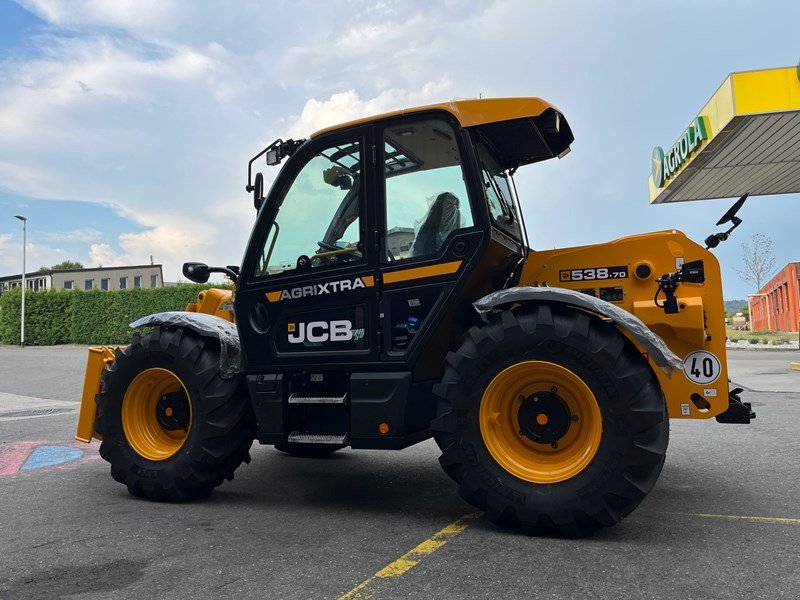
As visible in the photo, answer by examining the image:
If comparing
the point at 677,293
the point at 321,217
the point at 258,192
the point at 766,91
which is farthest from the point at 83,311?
the point at 677,293

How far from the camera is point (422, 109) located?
4.23m

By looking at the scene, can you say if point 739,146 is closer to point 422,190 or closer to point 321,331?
point 422,190

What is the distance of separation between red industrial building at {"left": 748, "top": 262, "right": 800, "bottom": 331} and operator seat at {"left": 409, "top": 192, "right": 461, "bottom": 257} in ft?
117

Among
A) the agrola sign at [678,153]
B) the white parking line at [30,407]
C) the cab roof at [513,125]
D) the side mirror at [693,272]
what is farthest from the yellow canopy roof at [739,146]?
the white parking line at [30,407]

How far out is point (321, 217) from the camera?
4488 mm

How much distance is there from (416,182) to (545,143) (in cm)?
117

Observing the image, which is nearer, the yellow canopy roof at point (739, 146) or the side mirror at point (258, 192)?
the side mirror at point (258, 192)

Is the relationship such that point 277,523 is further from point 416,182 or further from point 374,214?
point 416,182

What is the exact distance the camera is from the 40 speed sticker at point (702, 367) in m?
3.94

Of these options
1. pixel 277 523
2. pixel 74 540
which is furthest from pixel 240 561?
pixel 74 540

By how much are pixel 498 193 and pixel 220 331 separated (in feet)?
7.57

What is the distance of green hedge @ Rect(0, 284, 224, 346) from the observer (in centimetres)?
3203

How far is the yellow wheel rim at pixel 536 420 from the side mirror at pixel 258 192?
2.23 m

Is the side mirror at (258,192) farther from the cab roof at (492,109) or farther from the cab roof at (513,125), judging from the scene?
the cab roof at (492,109)
